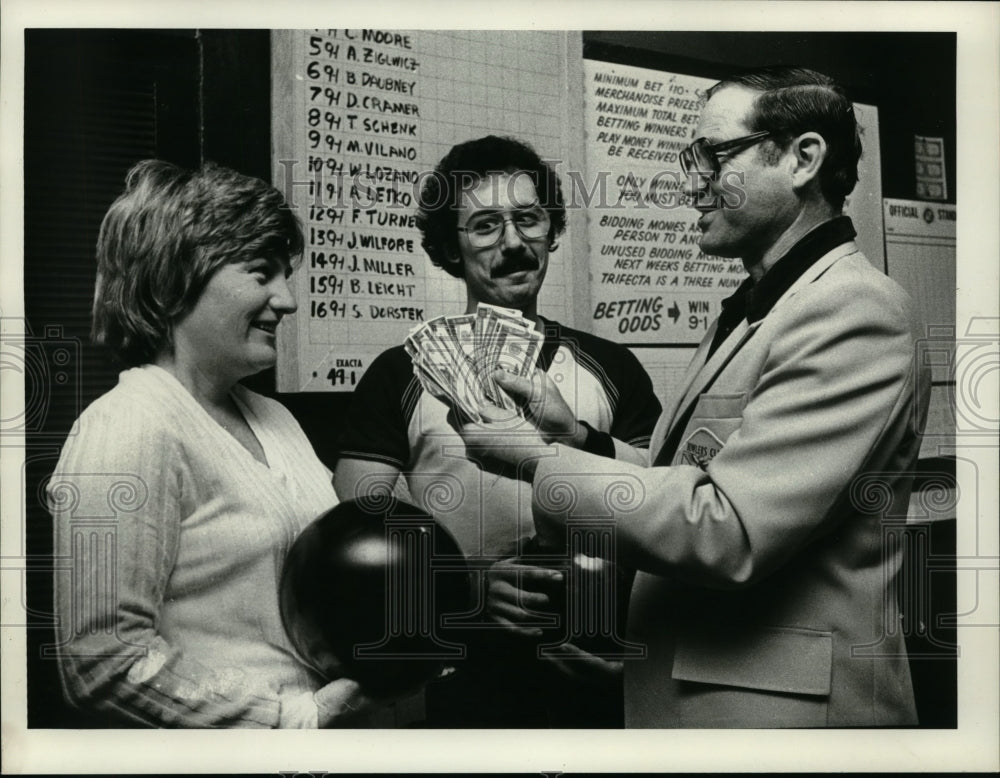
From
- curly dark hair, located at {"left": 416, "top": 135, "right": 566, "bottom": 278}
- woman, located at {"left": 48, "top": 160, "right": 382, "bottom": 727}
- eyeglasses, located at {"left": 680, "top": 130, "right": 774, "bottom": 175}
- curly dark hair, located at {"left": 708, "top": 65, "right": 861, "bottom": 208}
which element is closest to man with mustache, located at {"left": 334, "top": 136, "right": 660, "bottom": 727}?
→ curly dark hair, located at {"left": 416, "top": 135, "right": 566, "bottom": 278}

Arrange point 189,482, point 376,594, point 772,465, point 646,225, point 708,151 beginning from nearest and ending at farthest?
point 772,465
point 189,482
point 376,594
point 708,151
point 646,225

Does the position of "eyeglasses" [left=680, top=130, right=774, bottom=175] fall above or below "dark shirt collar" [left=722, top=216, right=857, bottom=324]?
above

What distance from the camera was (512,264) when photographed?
3.67 meters

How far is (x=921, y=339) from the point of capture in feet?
12.0

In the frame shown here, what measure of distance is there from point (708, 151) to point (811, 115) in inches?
14.0

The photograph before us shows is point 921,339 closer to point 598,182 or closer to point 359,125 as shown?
point 598,182

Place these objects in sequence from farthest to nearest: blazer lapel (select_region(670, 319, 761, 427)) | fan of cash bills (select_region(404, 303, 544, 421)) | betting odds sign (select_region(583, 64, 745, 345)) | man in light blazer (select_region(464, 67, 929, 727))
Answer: betting odds sign (select_region(583, 64, 745, 345)) → fan of cash bills (select_region(404, 303, 544, 421)) → blazer lapel (select_region(670, 319, 761, 427)) → man in light blazer (select_region(464, 67, 929, 727))

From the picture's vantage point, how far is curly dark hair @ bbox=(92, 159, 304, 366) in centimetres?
346

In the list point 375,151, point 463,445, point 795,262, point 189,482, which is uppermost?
point 375,151

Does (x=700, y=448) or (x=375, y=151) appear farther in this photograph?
(x=375, y=151)

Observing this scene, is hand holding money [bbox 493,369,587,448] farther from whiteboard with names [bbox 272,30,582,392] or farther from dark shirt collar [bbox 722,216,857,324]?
dark shirt collar [bbox 722,216,857,324]

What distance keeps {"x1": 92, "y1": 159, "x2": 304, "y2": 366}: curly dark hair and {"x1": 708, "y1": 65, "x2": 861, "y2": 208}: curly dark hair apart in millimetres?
1639

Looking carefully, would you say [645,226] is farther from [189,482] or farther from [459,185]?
[189,482]

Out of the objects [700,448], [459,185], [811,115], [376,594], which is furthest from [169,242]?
[811,115]
